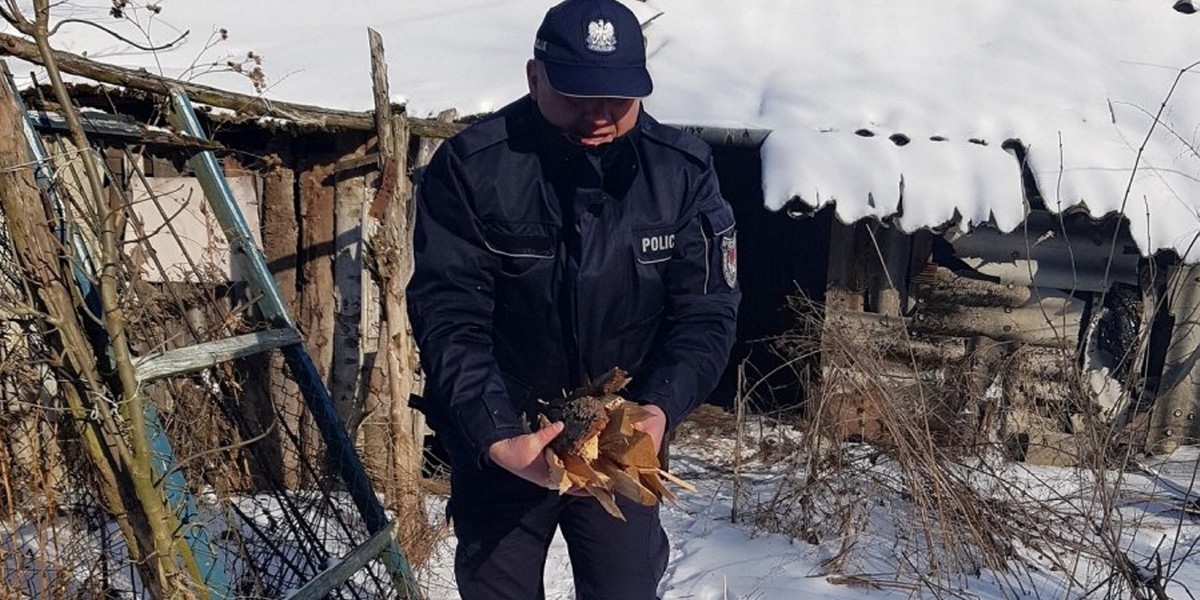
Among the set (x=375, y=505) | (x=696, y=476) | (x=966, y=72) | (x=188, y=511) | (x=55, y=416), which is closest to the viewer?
(x=188, y=511)

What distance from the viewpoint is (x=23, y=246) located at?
2094 mm

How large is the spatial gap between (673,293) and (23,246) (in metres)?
1.45

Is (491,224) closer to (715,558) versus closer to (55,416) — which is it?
(55,416)

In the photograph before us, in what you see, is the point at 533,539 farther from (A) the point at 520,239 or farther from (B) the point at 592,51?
(B) the point at 592,51

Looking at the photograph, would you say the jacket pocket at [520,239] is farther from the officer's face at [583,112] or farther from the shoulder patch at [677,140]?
the shoulder patch at [677,140]

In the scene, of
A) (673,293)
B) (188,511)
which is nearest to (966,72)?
(673,293)

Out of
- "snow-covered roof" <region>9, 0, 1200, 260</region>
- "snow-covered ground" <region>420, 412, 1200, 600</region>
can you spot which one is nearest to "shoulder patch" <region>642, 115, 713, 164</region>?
"snow-covered ground" <region>420, 412, 1200, 600</region>

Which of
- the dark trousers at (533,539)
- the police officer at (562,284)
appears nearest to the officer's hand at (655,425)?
the police officer at (562,284)

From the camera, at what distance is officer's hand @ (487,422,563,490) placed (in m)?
2.01

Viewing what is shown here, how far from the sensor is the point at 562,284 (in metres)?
2.16

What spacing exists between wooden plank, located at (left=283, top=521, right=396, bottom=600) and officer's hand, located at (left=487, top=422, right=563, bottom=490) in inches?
31.4

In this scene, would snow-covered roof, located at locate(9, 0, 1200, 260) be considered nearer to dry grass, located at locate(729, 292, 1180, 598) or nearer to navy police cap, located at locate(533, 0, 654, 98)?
dry grass, located at locate(729, 292, 1180, 598)

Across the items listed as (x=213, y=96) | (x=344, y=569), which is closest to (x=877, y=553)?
(x=344, y=569)

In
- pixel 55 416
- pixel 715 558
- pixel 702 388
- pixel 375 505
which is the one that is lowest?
pixel 715 558
